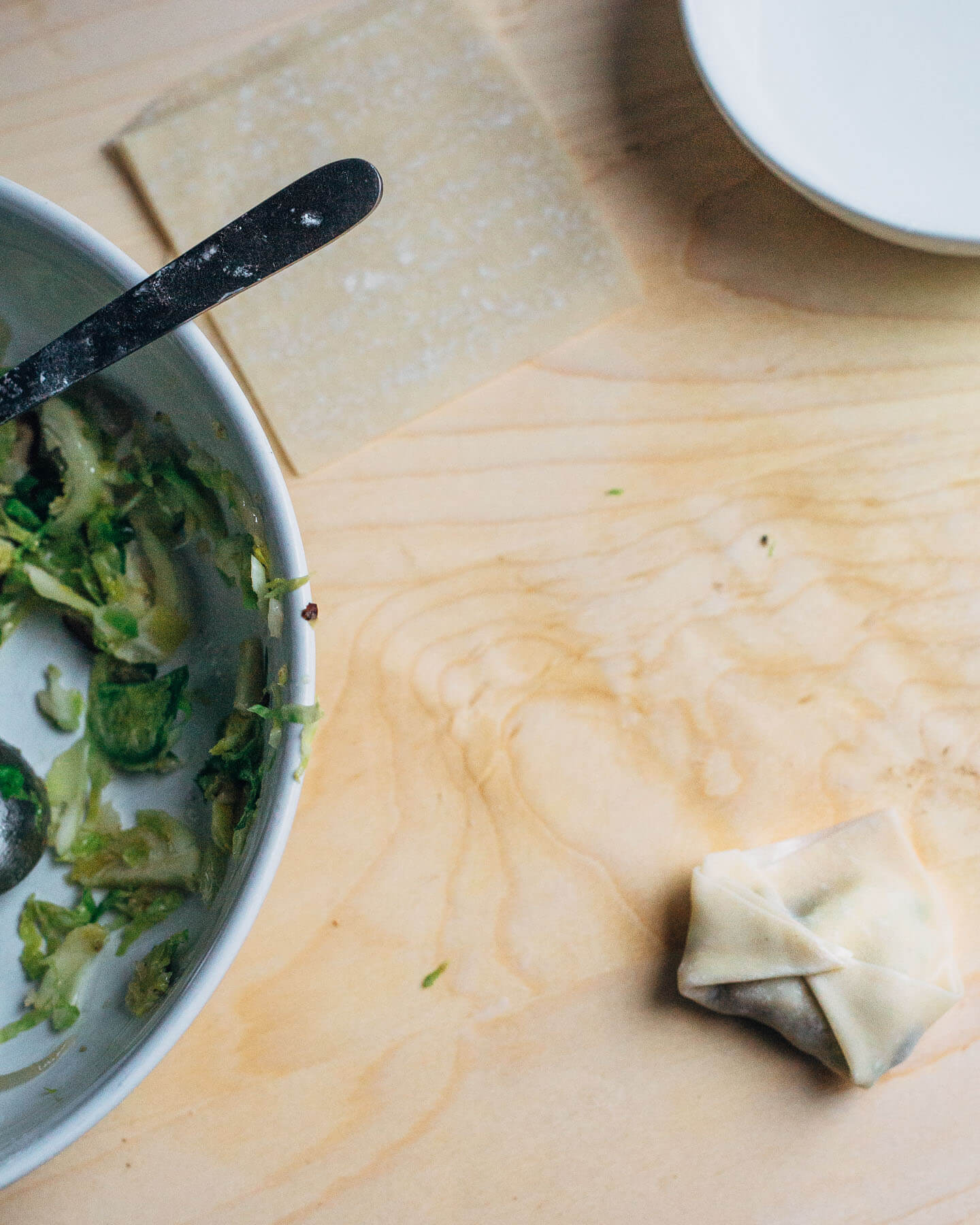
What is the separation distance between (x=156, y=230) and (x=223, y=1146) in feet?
2.14

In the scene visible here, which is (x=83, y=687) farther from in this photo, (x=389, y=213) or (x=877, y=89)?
(x=877, y=89)

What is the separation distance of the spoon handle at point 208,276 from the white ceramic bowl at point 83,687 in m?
0.02

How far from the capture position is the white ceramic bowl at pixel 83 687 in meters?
0.49

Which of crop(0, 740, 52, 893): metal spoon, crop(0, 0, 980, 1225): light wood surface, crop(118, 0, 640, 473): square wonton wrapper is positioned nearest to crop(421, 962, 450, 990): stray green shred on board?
crop(0, 0, 980, 1225): light wood surface

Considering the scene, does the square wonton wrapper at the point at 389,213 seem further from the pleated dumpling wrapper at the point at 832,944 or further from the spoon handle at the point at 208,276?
the pleated dumpling wrapper at the point at 832,944

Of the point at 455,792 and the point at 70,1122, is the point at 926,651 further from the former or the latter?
the point at 70,1122

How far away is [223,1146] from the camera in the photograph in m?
0.66

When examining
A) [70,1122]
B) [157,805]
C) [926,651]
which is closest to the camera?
[70,1122]

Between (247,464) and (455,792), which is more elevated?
(247,464)

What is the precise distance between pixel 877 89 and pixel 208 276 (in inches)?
23.3

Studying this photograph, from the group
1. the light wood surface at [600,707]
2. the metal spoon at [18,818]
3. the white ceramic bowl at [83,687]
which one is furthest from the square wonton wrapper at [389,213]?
the metal spoon at [18,818]

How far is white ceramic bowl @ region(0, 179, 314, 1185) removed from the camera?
49 cm

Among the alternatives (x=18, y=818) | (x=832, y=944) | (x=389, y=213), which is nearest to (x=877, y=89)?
(x=389, y=213)

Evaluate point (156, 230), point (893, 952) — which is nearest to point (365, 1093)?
point (893, 952)
